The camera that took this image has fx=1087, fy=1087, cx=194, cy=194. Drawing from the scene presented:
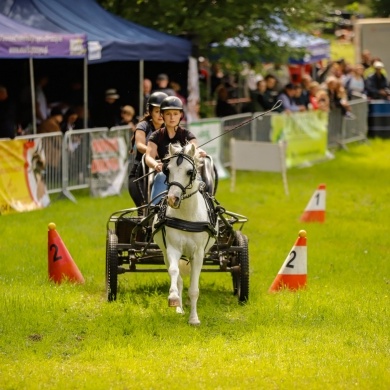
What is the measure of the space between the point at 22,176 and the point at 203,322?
25.5 ft

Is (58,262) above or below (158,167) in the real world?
below

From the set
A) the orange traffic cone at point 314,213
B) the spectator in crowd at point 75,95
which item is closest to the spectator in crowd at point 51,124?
the spectator in crowd at point 75,95

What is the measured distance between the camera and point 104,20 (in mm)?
21906

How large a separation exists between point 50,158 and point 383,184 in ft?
26.4

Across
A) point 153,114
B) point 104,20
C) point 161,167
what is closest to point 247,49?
point 104,20

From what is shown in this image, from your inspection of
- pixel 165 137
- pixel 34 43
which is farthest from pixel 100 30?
pixel 165 137

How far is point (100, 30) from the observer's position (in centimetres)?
2081

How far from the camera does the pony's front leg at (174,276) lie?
9680 millimetres

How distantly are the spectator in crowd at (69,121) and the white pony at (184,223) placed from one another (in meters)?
10.1

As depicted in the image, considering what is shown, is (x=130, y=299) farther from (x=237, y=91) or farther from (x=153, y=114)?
(x=237, y=91)

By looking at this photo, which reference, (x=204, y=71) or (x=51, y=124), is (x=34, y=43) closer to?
(x=51, y=124)

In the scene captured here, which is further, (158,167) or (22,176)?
(22,176)

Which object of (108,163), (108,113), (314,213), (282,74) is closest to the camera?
(314,213)

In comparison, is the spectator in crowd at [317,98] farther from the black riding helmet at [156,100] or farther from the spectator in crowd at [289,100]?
the black riding helmet at [156,100]
